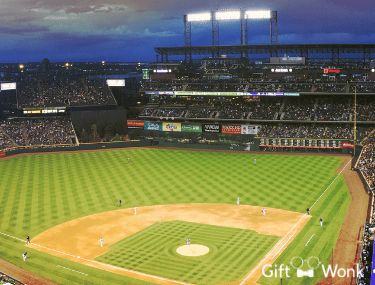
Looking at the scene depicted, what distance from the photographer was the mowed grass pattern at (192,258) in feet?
87.4

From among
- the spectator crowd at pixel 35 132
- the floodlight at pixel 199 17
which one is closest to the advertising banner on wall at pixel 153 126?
the spectator crowd at pixel 35 132

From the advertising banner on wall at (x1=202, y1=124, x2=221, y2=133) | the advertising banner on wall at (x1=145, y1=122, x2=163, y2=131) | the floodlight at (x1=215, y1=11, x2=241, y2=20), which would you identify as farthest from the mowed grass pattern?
the floodlight at (x1=215, y1=11, x2=241, y2=20)

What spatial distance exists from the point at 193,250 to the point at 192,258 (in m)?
1.33

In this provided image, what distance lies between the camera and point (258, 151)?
206 feet

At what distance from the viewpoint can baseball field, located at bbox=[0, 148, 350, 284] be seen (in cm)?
2748

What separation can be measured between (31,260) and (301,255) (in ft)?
63.4

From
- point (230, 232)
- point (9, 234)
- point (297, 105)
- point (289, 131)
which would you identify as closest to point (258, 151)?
point (289, 131)

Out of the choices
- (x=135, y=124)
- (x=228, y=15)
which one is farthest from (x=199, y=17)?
(x=135, y=124)

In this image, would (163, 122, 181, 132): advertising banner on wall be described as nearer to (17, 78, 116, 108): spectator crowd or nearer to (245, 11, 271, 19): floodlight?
(17, 78, 116, 108): spectator crowd

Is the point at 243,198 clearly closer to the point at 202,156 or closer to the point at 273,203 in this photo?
the point at 273,203

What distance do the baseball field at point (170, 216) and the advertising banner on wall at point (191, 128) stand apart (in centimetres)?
801

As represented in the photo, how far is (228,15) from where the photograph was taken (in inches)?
3041

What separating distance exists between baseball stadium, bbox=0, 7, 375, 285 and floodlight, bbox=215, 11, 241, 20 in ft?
3.74

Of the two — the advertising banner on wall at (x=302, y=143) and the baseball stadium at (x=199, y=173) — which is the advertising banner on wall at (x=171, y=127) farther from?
the advertising banner on wall at (x=302, y=143)
